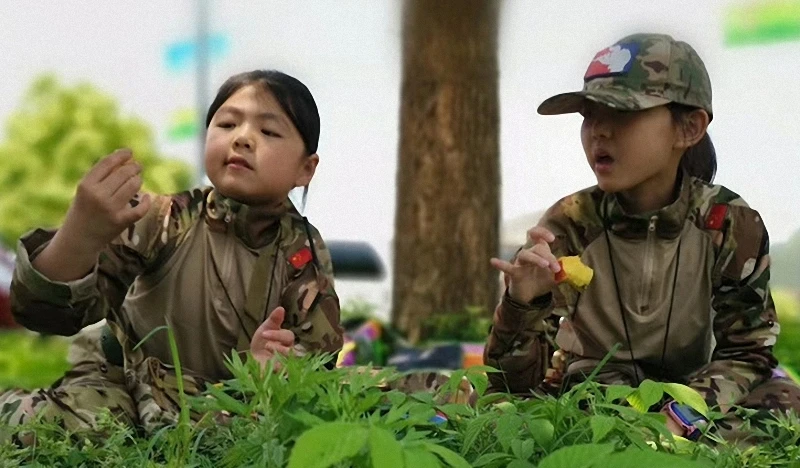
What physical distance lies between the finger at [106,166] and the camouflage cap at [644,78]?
3.33 ft

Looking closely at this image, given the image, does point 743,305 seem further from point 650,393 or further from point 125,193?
point 125,193

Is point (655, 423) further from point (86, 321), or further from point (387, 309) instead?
point (387, 309)

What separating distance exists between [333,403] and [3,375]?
16.8ft

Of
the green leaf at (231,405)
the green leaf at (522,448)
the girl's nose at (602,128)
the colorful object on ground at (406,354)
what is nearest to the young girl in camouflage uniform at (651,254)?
the girl's nose at (602,128)

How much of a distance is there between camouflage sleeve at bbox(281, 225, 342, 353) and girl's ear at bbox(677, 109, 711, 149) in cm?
89

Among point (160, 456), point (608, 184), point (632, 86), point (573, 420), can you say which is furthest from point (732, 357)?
point (160, 456)

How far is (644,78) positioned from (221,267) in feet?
3.46

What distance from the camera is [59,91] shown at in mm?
13727

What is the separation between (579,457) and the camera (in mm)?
1309

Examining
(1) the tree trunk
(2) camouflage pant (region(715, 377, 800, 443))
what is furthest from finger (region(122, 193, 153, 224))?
(1) the tree trunk

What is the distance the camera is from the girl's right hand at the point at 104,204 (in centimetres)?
213

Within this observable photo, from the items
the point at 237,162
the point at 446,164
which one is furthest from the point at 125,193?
the point at 446,164

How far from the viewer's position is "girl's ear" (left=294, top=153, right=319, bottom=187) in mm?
2588

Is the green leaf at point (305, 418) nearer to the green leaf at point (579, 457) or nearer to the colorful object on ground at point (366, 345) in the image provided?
the green leaf at point (579, 457)
